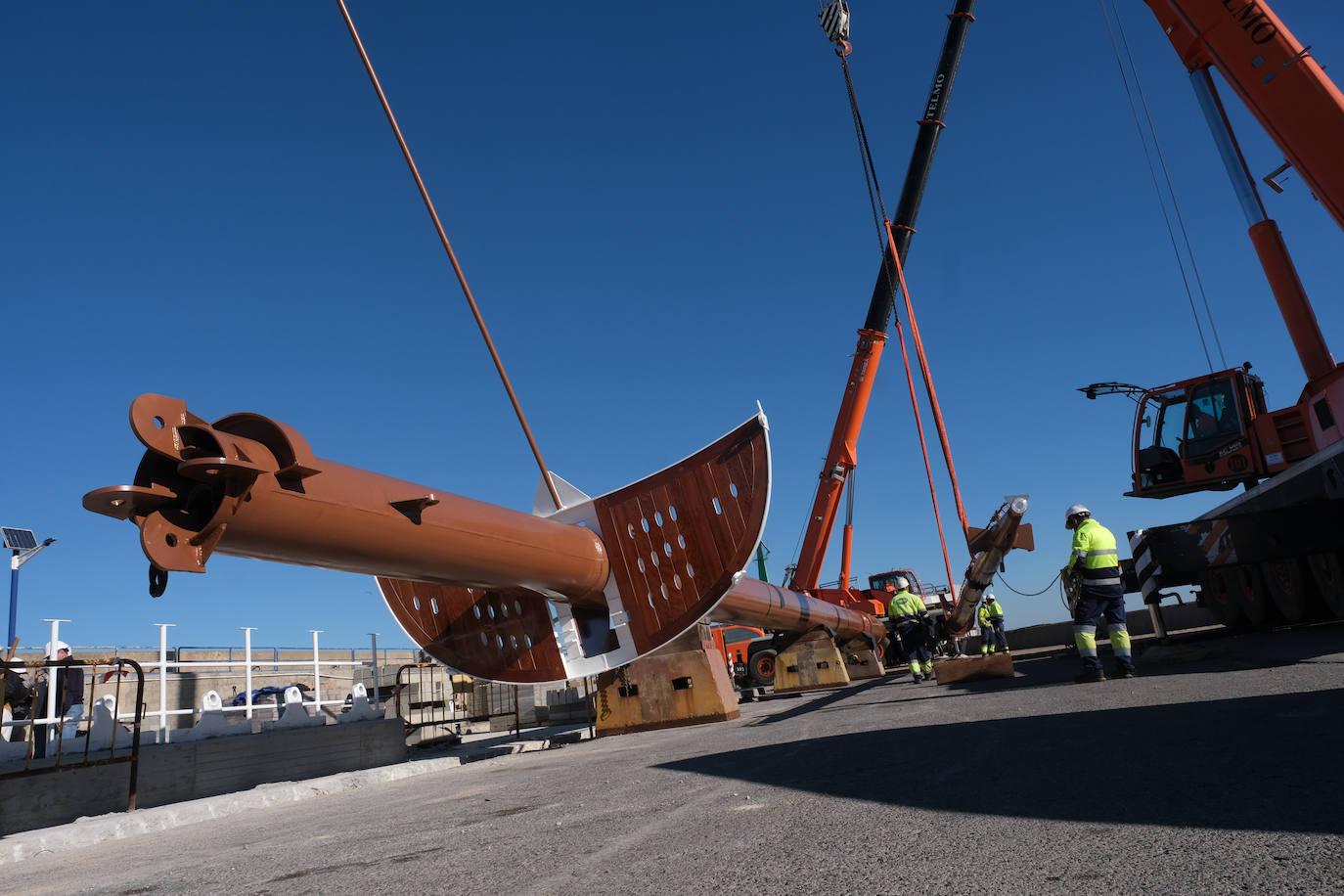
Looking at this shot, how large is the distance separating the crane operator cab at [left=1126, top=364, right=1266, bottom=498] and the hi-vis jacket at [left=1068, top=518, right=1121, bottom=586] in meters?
4.95

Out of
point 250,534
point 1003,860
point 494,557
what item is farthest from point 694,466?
point 1003,860

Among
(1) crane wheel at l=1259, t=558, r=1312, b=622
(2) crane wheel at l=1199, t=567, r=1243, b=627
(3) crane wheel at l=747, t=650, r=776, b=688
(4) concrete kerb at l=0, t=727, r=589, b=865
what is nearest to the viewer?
(4) concrete kerb at l=0, t=727, r=589, b=865

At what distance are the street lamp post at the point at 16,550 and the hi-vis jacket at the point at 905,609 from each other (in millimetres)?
15586

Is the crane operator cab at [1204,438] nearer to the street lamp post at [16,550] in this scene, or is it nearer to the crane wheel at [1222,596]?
the crane wheel at [1222,596]

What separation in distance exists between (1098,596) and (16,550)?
58.9 ft

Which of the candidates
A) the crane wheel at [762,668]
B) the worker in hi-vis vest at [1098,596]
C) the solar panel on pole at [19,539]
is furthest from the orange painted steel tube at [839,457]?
the solar panel on pole at [19,539]

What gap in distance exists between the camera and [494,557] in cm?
503

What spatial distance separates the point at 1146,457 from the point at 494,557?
10.8 metres

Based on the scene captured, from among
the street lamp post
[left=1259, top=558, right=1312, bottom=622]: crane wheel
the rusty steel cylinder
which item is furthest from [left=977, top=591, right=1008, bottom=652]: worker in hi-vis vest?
the street lamp post

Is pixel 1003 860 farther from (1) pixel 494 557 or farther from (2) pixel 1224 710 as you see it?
(1) pixel 494 557

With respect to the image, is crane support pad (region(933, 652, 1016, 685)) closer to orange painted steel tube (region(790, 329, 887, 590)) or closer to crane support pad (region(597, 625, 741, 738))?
crane support pad (region(597, 625, 741, 738))

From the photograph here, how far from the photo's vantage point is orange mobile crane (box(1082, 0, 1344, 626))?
766cm

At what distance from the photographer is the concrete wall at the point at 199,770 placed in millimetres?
5461

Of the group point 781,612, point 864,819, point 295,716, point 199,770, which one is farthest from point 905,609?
point 864,819
